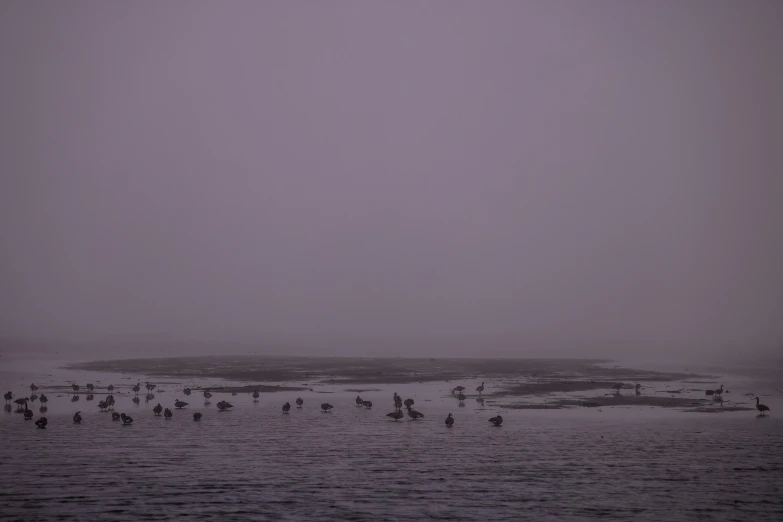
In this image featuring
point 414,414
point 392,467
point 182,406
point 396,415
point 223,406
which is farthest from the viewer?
point 182,406

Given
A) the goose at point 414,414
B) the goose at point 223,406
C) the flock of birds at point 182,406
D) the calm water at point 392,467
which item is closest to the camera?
the calm water at point 392,467

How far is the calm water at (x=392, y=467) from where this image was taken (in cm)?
1983

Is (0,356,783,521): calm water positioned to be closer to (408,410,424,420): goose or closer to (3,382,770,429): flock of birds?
(3,382,770,429): flock of birds

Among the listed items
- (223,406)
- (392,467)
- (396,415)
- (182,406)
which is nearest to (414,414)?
(396,415)

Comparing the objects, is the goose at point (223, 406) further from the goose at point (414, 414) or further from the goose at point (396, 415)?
the goose at point (414, 414)

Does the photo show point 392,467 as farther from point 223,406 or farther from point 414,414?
point 223,406

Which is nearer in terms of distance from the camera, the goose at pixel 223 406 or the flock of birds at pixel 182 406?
the flock of birds at pixel 182 406

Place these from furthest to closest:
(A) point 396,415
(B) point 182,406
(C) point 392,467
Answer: (B) point 182,406, (A) point 396,415, (C) point 392,467

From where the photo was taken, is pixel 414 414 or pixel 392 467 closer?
pixel 392 467

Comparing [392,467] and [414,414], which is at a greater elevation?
[414,414]

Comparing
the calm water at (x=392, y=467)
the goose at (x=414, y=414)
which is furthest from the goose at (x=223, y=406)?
the goose at (x=414, y=414)

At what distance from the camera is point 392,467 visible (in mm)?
25031

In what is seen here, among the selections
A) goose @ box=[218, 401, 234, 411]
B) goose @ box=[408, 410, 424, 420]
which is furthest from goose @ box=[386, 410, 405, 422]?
goose @ box=[218, 401, 234, 411]

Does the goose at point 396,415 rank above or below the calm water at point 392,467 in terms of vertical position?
above
